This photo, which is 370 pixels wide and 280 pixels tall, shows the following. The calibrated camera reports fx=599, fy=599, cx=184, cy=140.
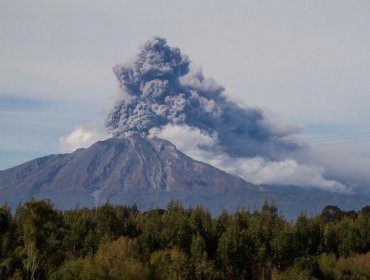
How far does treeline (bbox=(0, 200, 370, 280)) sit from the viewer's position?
58344mm

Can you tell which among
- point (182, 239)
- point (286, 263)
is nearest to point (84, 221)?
point (182, 239)

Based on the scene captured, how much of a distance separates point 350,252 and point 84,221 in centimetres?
3213

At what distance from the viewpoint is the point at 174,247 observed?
64938mm

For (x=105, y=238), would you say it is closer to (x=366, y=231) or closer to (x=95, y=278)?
(x=95, y=278)

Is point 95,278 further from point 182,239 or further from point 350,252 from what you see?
point 350,252

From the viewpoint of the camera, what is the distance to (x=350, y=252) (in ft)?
237

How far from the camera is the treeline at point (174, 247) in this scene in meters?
58.3

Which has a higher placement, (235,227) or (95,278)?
(235,227)

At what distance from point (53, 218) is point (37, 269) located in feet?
20.2

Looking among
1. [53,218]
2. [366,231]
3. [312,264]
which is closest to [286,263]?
[312,264]

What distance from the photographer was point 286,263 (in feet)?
225

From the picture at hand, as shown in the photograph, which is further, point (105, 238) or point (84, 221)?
point (84, 221)

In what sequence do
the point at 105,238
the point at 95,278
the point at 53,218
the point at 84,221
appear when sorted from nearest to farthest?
the point at 95,278 → the point at 53,218 → the point at 105,238 → the point at 84,221

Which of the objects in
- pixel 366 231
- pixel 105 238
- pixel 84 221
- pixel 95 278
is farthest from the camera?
pixel 366 231
